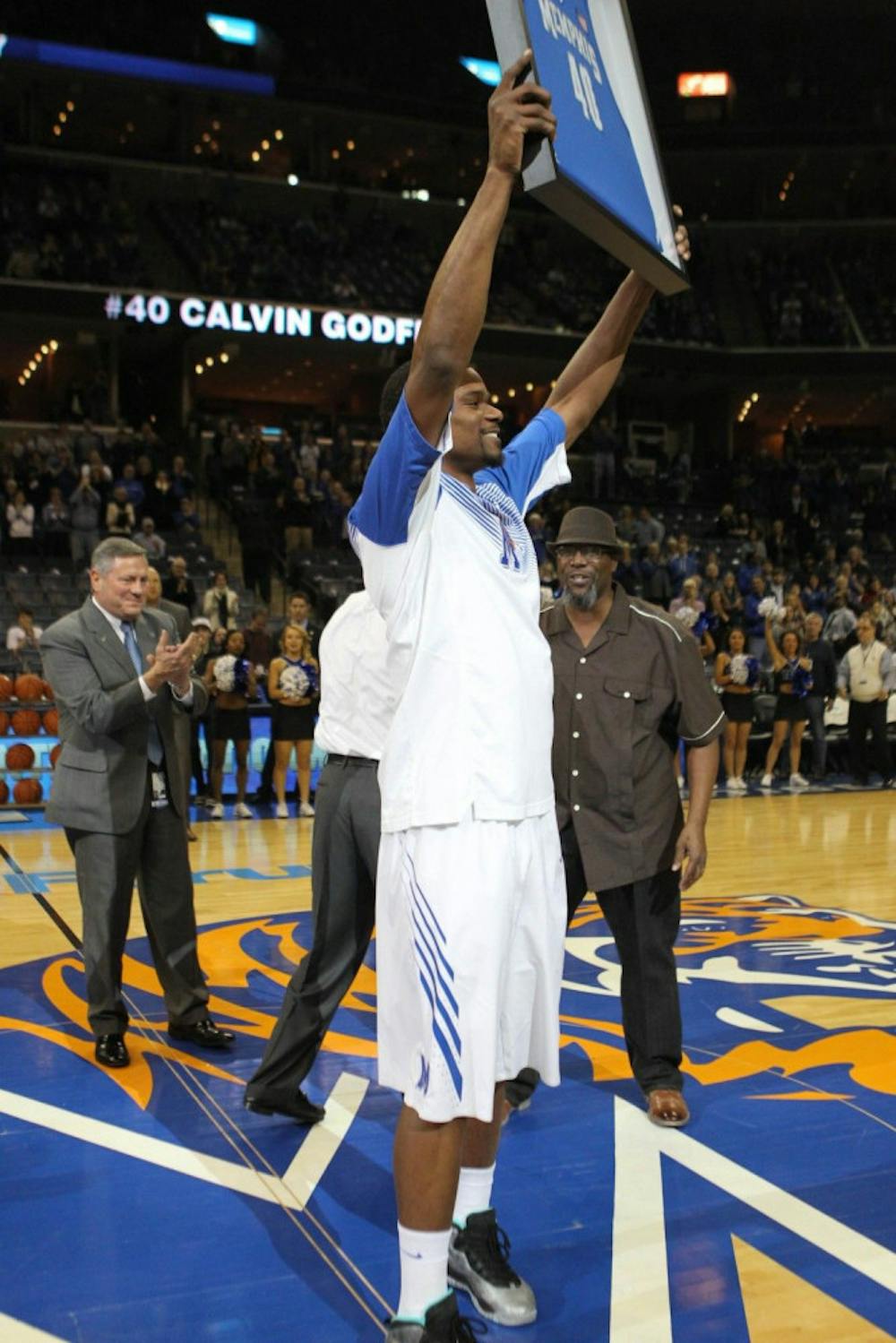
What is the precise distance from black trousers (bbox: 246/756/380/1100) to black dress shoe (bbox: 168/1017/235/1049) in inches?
32.0

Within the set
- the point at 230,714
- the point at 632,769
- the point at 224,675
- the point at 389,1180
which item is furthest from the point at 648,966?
the point at 230,714

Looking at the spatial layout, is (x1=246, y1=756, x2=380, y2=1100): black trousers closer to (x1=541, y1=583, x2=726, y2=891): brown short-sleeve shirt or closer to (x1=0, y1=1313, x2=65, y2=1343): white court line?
(x1=541, y1=583, x2=726, y2=891): brown short-sleeve shirt

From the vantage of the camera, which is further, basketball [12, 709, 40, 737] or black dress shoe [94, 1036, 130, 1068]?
basketball [12, 709, 40, 737]

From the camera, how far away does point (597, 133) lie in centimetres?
280

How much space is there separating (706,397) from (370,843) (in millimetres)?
31173

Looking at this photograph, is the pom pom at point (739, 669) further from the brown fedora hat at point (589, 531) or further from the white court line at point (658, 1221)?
the white court line at point (658, 1221)

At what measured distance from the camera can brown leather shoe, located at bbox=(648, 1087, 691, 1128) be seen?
413 cm

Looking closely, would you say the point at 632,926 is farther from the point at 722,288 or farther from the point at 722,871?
the point at 722,288

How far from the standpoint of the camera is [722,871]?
8.76m

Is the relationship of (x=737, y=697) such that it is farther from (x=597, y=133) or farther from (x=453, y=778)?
(x=453, y=778)

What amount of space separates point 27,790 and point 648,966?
27.4 ft

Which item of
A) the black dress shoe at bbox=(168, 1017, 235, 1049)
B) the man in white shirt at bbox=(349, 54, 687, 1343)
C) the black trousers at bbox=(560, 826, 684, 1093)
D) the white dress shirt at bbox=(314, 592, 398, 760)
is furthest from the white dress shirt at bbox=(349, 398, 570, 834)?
the black dress shoe at bbox=(168, 1017, 235, 1049)

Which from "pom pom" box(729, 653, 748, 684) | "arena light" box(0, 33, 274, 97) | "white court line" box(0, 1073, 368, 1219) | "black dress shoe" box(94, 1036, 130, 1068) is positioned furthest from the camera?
"arena light" box(0, 33, 274, 97)

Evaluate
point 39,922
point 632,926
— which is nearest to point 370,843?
point 632,926
